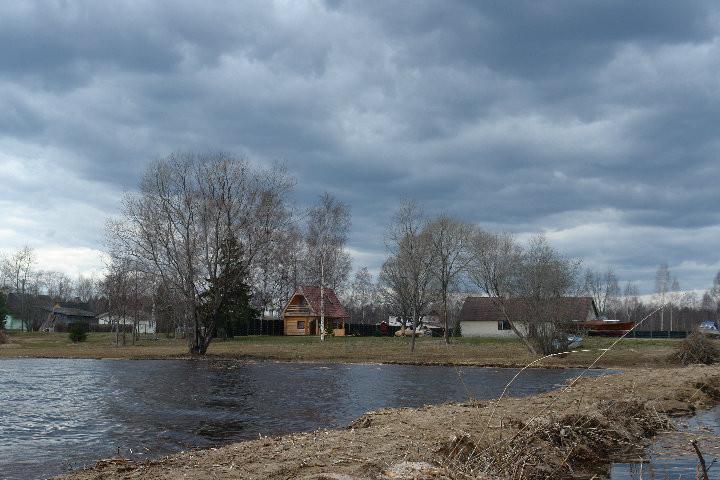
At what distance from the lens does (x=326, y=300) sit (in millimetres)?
70375

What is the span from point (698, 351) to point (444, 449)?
28983 mm

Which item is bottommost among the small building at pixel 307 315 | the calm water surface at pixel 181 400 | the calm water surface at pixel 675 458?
the calm water surface at pixel 181 400

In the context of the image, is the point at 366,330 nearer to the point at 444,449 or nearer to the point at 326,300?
the point at 326,300

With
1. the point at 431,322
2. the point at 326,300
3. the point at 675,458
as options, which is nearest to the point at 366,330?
the point at 326,300

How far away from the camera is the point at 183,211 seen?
39188 millimetres

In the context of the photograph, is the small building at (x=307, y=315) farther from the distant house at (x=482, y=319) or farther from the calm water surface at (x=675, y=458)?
the calm water surface at (x=675, y=458)

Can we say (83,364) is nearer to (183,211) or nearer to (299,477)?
(183,211)

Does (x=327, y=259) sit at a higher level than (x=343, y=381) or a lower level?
higher

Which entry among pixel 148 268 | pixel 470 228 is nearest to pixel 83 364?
pixel 148 268

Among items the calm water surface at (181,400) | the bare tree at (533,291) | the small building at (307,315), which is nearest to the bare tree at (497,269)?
the bare tree at (533,291)

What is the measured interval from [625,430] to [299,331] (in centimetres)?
6375

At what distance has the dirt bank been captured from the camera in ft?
21.6

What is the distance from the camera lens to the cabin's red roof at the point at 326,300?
68.1 m

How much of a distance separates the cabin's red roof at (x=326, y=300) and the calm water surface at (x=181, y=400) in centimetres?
3526
